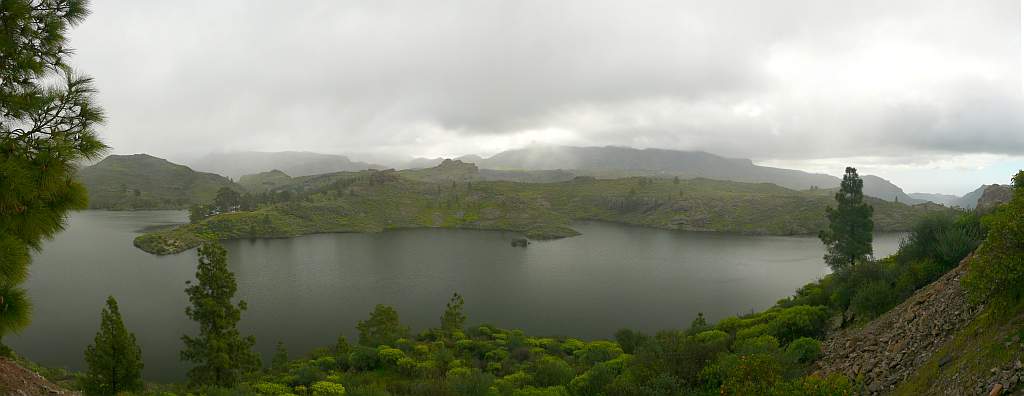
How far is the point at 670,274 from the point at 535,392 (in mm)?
86923

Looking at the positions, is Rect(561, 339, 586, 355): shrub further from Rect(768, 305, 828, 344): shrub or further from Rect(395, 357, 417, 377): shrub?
Rect(768, 305, 828, 344): shrub

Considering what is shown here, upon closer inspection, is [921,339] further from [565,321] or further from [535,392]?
[565,321]

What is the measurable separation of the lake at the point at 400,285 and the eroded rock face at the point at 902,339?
4393 cm

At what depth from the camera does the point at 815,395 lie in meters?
12.1

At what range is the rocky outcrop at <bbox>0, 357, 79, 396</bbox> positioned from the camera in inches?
414

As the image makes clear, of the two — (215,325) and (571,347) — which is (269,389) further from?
(571,347)

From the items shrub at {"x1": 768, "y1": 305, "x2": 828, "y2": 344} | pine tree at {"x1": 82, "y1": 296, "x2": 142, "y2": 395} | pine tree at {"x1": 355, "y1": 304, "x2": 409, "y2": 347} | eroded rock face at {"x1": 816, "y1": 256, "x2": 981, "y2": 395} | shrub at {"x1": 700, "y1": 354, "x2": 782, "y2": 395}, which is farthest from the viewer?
pine tree at {"x1": 355, "y1": 304, "x2": 409, "y2": 347}

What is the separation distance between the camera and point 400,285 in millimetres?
90375

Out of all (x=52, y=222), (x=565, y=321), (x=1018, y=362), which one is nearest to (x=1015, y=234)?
(x=1018, y=362)

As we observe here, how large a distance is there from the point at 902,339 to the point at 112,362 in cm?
4465

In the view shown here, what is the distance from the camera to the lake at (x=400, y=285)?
62.6m

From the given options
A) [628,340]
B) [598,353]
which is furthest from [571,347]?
[598,353]

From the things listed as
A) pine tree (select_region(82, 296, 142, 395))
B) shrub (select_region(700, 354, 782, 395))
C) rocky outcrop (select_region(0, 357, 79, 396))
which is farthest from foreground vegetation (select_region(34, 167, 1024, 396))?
rocky outcrop (select_region(0, 357, 79, 396))

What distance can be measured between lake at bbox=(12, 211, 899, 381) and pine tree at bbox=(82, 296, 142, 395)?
19.0m
